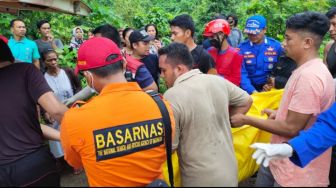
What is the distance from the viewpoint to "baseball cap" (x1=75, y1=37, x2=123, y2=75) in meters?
1.84

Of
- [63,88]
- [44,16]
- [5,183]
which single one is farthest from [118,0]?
[5,183]

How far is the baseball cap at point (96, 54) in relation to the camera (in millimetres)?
1838

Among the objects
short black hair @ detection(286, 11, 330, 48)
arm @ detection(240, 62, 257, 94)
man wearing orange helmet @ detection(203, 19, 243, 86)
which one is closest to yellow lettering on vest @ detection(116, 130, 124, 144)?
short black hair @ detection(286, 11, 330, 48)

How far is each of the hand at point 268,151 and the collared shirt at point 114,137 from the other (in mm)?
560

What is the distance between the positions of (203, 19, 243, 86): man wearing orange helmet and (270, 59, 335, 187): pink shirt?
2301 mm

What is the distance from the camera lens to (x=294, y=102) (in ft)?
6.95

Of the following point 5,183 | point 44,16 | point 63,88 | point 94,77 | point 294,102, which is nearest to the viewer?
point 94,77

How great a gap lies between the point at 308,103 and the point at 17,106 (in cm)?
192

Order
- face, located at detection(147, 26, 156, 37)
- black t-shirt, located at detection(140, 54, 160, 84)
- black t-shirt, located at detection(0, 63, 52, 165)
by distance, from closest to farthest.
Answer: black t-shirt, located at detection(0, 63, 52, 165), black t-shirt, located at detection(140, 54, 160, 84), face, located at detection(147, 26, 156, 37)

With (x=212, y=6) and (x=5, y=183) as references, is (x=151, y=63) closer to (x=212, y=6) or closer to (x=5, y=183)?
(x=5, y=183)

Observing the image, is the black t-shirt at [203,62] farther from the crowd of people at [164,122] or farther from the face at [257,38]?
the crowd of people at [164,122]

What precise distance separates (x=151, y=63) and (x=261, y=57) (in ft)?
5.12

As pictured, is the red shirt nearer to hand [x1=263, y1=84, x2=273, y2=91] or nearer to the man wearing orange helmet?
the man wearing orange helmet

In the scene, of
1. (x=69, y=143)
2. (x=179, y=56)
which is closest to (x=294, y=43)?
(x=179, y=56)
